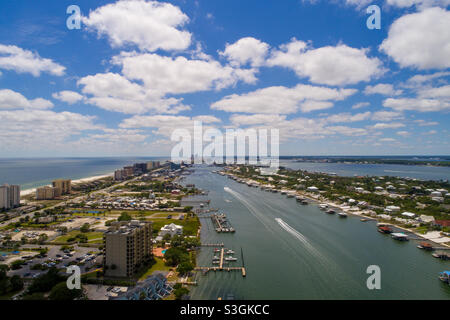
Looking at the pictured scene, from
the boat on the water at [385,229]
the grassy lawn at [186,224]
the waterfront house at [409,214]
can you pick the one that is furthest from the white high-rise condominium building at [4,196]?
the waterfront house at [409,214]

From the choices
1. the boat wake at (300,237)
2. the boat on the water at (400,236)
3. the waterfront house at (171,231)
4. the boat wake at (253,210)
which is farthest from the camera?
the boat wake at (253,210)

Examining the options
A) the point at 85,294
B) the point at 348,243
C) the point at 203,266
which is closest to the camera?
the point at 85,294

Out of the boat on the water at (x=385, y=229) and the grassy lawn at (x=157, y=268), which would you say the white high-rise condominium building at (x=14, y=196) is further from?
the boat on the water at (x=385, y=229)

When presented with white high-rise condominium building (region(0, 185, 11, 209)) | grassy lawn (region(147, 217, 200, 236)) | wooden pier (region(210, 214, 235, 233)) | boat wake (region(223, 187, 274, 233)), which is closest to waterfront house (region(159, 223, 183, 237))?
grassy lawn (region(147, 217, 200, 236))

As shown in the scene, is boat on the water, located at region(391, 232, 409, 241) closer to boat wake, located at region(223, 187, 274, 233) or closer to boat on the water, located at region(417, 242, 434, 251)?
boat on the water, located at region(417, 242, 434, 251)

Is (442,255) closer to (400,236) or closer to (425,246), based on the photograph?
(425,246)

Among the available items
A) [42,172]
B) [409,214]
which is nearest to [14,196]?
[409,214]
